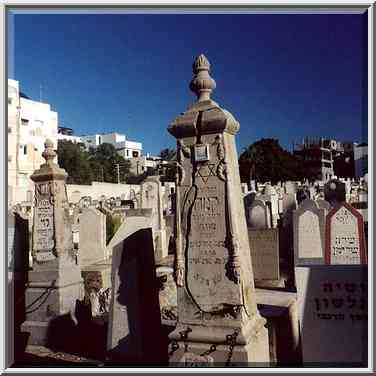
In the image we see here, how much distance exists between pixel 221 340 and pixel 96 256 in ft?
27.7

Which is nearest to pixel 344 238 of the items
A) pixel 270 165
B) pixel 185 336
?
pixel 185 336

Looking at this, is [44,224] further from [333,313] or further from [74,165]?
[74,165]

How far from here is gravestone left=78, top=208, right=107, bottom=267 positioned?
39.4 ft

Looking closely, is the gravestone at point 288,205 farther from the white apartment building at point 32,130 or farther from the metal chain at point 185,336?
the white apartment building at point 32,130

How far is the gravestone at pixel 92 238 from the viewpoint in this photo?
39.4 ft

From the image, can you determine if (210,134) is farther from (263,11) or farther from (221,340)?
(221,340)

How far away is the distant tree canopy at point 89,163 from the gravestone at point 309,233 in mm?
33484

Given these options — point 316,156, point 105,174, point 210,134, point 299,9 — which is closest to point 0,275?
point 210,134

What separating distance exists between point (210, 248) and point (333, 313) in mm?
1553

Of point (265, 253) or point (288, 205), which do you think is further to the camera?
point (288, 205)

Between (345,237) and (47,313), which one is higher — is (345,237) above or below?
above

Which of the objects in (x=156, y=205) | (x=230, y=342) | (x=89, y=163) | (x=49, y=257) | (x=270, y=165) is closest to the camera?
(x=230, y=342)

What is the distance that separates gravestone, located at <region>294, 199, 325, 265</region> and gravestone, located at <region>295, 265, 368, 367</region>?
5.34 meters

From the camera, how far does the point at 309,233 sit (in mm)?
9961
